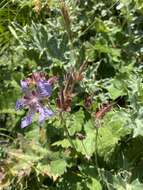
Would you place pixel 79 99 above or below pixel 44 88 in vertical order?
below

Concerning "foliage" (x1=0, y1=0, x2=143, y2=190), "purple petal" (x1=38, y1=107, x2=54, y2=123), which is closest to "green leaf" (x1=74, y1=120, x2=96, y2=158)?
"foliage" (x1=0, y1=0, x2=143, y2=190)

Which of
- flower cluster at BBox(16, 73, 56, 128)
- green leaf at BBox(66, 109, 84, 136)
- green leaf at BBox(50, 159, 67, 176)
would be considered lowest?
green leaf at BBox(50, 159, 67, 176)

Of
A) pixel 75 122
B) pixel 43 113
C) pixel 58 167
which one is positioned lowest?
pixel 58 167

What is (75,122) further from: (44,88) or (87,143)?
(44,88)

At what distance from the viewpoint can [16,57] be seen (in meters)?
2.73

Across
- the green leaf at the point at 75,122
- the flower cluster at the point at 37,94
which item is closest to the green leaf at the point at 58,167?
the green leaf at the point at 75,122

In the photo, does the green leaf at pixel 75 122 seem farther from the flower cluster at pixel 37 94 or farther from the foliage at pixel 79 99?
the flower cluster at pixel 37 94

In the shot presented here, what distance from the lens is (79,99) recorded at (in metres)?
2.48

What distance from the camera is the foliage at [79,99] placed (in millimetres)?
2168

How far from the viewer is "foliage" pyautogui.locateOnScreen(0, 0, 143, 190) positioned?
2168 millimetres

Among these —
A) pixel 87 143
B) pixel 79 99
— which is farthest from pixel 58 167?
pixel 79 99

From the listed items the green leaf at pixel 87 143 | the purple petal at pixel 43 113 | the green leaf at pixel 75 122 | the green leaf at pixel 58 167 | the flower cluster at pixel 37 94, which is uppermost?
the flower cluster at pixel 37 94

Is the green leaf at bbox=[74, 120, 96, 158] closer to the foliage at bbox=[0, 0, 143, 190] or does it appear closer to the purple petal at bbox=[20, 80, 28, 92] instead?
the foliage at bbox=[0, 0, 143, 190]

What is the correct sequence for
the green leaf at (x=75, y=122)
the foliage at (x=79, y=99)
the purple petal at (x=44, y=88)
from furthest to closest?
the green leaf at (x=75, y=122) → the foliage at (x=79, y=99) → the purple petal at (x=44, y=88)
